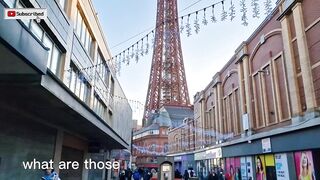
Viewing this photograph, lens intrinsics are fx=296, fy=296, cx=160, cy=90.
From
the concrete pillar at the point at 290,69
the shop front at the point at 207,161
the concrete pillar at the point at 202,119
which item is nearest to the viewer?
the concrete pillar at the point at 290,69

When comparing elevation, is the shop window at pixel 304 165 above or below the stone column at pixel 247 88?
below

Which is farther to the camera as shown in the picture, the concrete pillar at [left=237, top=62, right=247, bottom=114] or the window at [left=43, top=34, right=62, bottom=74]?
the concrete pillar at [left=237, top=62, right=247, bottom=114]

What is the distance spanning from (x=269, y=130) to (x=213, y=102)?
40.2ft

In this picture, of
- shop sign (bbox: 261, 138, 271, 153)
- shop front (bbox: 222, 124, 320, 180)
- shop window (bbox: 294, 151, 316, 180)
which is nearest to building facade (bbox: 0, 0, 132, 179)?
shop sign (bbox: 261, 138, 271, 153)

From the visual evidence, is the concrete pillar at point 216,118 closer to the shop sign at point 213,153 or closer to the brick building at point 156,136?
the shop sign at point 213,153

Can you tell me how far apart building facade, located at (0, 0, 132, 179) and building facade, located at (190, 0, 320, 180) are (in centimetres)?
864

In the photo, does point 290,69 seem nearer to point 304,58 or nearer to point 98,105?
point 304,58

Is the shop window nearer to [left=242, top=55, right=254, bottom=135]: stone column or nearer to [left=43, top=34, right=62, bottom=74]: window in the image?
[left=242, top=55, right=254, bottom=135]: stone column

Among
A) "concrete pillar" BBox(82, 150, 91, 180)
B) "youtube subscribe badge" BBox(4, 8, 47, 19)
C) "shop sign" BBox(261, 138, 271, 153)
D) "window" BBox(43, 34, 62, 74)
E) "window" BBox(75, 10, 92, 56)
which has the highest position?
"window" BBox(75, 10, 92, 56)

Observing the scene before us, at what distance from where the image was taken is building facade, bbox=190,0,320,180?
12492 mm

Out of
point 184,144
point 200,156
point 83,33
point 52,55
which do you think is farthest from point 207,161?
point 52,55

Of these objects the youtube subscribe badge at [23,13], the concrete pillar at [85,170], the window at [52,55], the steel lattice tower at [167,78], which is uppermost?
the steel lattice tower at [167,78]

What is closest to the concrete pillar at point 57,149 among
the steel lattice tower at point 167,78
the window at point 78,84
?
the window at point 78,84

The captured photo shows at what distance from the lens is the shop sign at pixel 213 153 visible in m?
25.0
